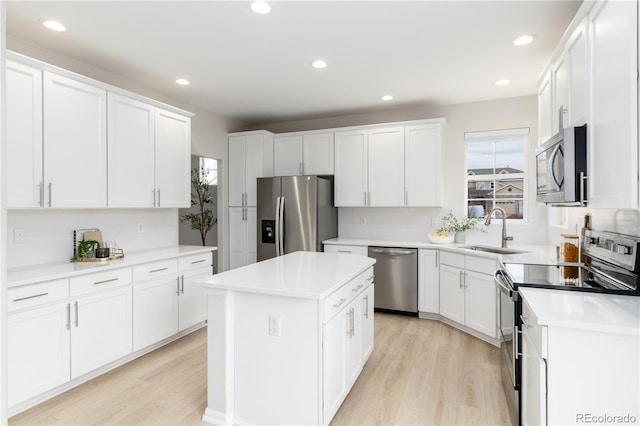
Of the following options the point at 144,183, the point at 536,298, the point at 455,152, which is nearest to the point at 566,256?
the point at 536,298

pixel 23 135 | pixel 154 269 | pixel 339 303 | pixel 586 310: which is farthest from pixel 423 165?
pixel 23 135

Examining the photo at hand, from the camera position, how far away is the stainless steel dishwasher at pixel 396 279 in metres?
4.25

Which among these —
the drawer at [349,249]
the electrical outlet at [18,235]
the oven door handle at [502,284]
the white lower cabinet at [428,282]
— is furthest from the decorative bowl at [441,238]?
the electrical outlet at [18,235]

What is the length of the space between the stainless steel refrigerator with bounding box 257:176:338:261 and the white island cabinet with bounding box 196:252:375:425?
225 centimetres

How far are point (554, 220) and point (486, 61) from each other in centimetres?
190

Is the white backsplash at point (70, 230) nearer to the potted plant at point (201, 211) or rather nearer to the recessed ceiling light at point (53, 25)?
the potted plant at point (201, 211)

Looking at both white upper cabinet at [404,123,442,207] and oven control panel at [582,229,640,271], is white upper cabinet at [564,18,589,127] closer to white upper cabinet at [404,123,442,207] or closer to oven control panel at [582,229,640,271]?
oven control panel at [582,229,640,271]

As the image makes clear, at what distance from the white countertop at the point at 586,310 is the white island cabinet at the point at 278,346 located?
3.36 feet

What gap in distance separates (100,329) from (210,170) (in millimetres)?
3019

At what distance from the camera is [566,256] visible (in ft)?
8.47

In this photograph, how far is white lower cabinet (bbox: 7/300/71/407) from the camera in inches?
87.4

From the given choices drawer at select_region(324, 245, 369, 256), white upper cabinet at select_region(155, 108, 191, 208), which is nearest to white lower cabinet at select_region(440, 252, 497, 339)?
drawer at select_region(324, 245, 369, 256)

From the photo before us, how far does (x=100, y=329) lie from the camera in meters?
2.77

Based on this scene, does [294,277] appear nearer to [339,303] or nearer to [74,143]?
[339,303]
